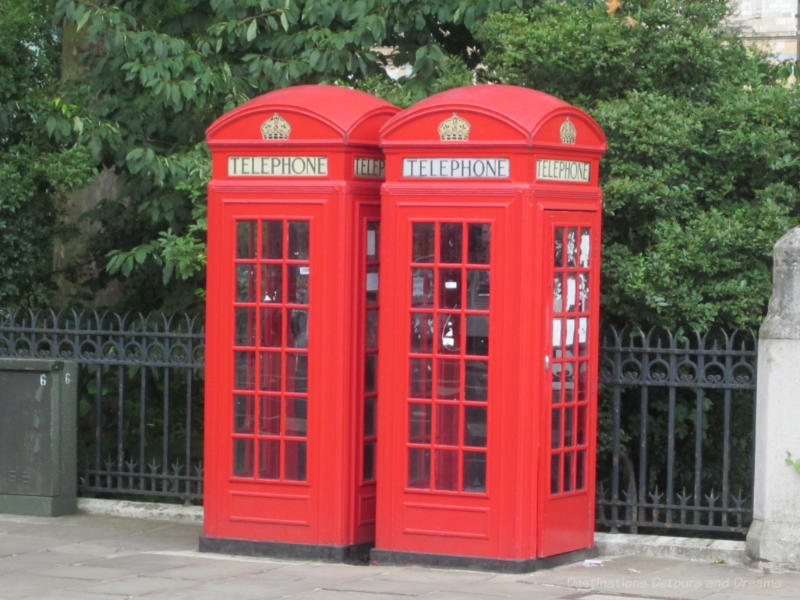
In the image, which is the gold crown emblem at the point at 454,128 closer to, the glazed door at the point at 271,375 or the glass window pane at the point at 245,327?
the glazed door at the point at 271,375

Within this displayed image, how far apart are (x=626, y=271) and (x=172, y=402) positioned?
19.6 feet

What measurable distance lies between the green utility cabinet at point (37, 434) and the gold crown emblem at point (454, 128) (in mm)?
3489

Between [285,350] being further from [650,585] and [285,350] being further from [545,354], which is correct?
[650,585]

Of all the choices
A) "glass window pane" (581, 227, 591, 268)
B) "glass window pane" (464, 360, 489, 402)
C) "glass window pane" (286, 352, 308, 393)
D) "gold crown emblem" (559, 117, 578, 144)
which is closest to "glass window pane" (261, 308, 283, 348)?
"glass window pane" (286, 352, 308, 393)

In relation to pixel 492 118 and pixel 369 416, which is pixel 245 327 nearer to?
pixel 369 416

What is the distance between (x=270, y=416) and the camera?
7.91 metres

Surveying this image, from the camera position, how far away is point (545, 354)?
741 cm

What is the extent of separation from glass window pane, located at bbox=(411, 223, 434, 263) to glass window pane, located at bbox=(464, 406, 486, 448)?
2.87 ft

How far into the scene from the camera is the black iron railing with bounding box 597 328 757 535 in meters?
8.09

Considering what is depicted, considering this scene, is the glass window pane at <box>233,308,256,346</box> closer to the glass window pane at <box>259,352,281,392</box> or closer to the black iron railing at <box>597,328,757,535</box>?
the glass window pane at <box>259,352,281,392</box>

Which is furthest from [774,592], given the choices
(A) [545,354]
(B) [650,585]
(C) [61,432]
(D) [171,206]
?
(D) [171,206]

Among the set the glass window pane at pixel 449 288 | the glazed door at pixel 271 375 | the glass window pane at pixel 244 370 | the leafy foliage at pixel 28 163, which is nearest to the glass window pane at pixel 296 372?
the glazed door at pixel 271 375

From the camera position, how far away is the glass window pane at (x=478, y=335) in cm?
739

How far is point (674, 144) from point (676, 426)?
7.20ft
